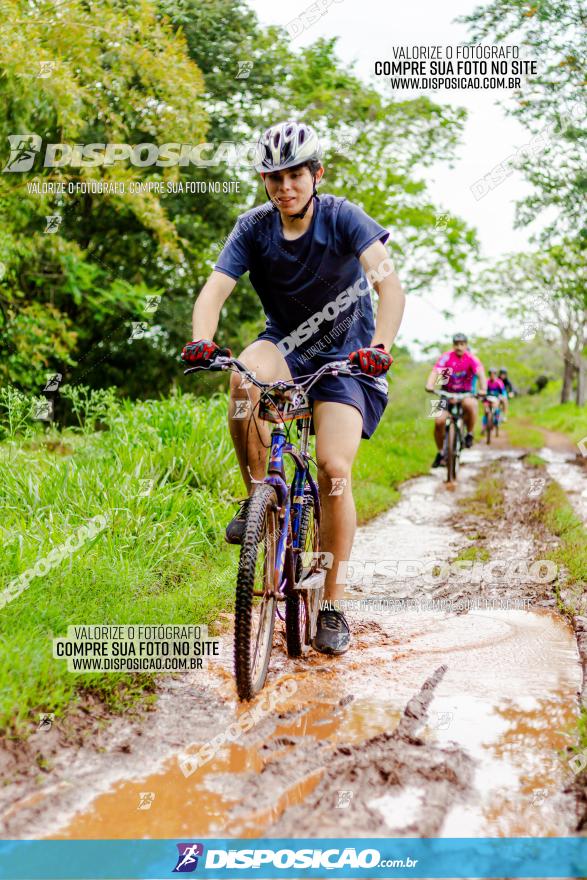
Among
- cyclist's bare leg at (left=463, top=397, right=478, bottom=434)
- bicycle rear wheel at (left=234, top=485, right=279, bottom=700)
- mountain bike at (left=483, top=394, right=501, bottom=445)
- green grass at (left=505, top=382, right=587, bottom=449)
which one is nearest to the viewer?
bicycle rear wheel at (left=234, top=485, right=279, bottom=700)

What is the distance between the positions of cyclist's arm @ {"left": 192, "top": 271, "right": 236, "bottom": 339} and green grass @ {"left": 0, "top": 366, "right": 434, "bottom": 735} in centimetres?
135

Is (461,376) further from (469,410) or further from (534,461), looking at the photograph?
(534,461)

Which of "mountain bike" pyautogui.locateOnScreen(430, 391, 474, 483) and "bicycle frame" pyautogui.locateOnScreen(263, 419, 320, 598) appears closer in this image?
"bicycle frame" pyautogui.locateOnScreen(263, 419, 320, 598)

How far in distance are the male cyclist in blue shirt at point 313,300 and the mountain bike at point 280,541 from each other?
107 millimetres

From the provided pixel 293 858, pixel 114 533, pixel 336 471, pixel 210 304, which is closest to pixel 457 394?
pixel 114 533

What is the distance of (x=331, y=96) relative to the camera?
15734mm

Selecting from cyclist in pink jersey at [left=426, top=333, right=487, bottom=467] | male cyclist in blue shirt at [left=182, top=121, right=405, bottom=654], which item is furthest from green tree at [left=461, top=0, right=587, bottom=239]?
male cyclist in blue shirt at [left=182, top=121, right=405, bottom=654]

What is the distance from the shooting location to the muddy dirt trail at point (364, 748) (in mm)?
2412

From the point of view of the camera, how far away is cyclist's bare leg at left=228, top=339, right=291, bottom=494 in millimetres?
3572

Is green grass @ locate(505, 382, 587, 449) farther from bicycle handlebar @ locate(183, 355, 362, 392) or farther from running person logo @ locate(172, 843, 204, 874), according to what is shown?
running person logo @ locate(172, 843, 204, 874)

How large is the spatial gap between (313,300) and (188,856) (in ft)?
7.68

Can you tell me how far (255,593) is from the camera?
329cm

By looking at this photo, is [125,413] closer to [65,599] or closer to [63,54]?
[65,599]

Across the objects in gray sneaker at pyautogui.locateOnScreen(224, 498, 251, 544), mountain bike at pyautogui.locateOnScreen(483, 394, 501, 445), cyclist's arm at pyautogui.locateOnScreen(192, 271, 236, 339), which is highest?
cyclist's arm at pyautogui.locateOnScreen(192, 271, 236, 339)
